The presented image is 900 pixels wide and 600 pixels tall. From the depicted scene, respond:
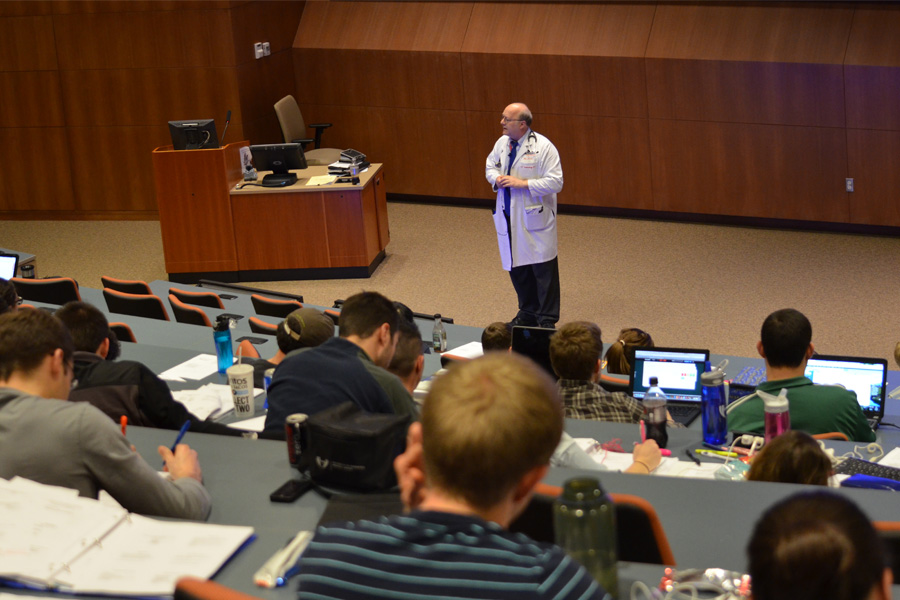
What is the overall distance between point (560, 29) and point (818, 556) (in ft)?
30.4

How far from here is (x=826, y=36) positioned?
29.2 feet

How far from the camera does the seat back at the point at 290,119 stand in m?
10.3

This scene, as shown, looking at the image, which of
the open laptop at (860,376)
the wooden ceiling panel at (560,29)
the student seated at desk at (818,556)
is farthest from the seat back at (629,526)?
the wooden ceiling panel at (560,29)

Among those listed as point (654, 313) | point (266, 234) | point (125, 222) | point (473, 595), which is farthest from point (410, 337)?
point (125, 222)

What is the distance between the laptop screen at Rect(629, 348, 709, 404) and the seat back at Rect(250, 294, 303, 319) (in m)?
2.44

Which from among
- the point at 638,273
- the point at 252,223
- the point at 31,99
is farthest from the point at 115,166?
the point at 638,273

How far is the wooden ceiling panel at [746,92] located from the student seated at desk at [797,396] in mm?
5687

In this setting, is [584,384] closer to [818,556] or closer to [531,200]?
[818,556]

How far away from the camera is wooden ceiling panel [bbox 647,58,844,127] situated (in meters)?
8.98

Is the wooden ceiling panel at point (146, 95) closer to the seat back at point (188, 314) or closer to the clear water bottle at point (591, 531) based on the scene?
the seat back at point (188, 314)

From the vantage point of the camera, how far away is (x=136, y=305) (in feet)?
20.3

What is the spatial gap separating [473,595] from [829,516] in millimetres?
475

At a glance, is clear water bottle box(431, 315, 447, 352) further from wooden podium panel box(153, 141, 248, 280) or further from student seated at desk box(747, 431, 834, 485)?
wooden podium panel box(153, 141, 248, 280)

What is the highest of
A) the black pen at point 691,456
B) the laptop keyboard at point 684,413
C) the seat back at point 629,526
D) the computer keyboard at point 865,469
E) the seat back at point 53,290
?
the seat back at point 53,290
